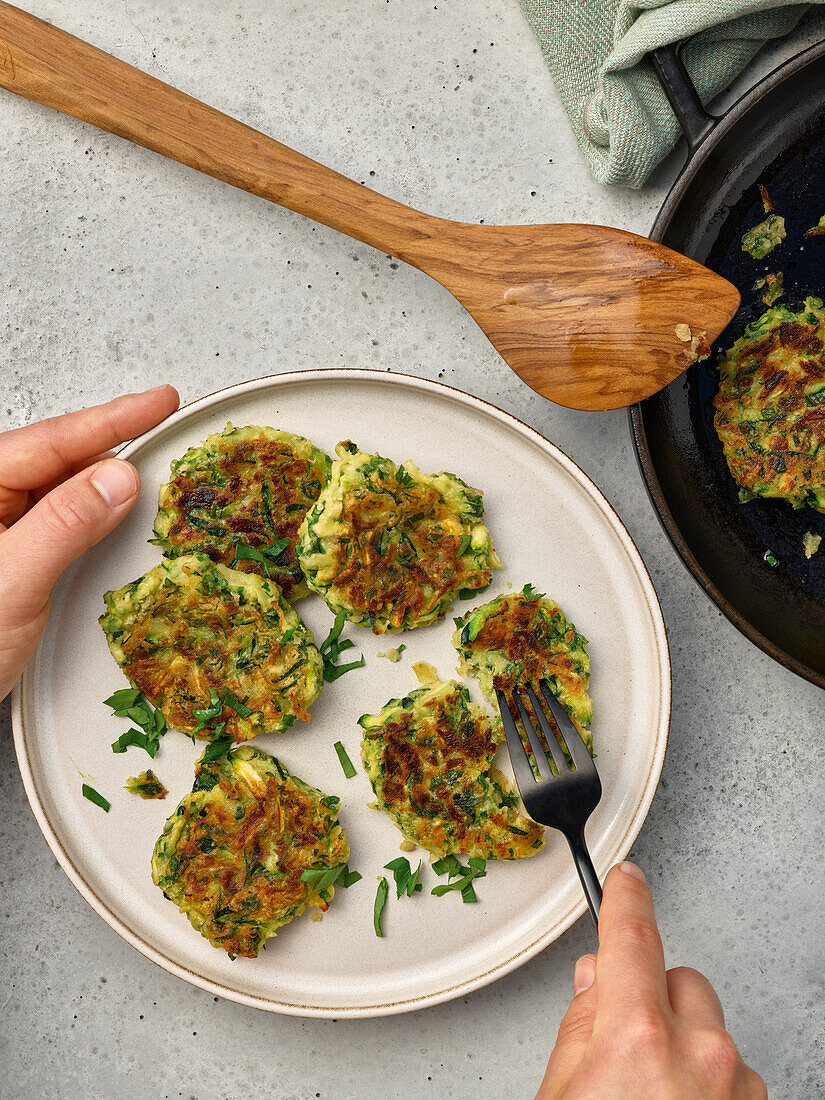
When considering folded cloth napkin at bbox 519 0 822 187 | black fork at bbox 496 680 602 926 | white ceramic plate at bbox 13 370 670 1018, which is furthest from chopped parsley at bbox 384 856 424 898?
folded cloth napkin at bbox 519 0 822 187

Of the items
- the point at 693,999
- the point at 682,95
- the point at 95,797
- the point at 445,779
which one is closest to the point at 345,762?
the point at 445,779

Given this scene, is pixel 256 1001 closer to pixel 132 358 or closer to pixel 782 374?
pixel 132 358

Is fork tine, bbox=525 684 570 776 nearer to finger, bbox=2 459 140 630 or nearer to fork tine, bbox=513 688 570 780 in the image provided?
fork tine, bbox=513 688 570 780

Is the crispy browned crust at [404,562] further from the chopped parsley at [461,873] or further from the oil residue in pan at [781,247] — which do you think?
the oil residue in pan at [781,247]

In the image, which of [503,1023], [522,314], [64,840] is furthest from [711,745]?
[64,840]

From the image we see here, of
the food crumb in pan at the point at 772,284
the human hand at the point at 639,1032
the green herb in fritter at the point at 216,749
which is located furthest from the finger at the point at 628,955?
the food crumb in pan at the point at 772,284
